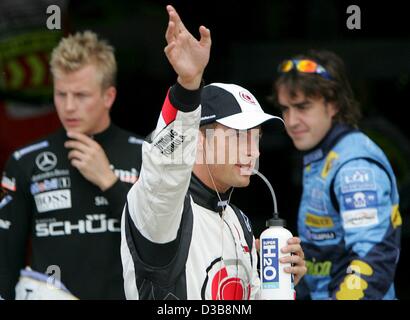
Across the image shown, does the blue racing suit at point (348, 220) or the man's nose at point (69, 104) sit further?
the man's nose at point (69, 104)

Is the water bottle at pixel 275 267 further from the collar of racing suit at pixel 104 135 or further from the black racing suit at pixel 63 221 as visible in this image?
the collar of racing suit at pixel 104 135

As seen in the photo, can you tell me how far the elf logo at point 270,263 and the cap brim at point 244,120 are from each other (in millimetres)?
364

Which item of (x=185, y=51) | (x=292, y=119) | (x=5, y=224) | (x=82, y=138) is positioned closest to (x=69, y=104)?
(x=82, y=138)

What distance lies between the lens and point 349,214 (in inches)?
148

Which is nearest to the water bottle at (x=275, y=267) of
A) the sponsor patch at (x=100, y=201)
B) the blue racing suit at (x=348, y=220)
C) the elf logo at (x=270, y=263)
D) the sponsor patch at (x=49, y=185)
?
the elf logo at (x=270, y=263)

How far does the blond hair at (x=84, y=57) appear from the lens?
3998 millimetres

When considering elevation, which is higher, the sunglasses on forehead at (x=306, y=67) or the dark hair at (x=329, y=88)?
the sunglasses on forehead at (x=306, y=67)

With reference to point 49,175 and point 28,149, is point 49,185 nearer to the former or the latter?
point 49,175

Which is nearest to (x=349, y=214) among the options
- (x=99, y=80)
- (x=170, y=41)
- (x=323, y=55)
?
(x=323, y=55)

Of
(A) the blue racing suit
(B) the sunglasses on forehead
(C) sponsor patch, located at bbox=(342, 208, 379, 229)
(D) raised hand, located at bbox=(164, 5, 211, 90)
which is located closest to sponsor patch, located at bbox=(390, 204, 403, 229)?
(A) the blue racing suit

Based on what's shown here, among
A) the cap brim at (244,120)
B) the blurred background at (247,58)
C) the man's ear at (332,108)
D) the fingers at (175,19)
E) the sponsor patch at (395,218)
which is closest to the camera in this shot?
the fingers at (175,19)

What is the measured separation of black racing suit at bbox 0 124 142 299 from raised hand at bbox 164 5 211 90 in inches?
51.9

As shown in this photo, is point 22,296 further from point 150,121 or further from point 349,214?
point 150,121

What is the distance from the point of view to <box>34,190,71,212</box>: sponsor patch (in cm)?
386
